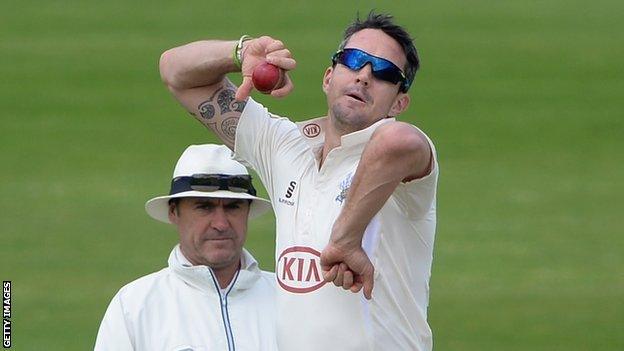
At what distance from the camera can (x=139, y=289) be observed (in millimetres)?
6367

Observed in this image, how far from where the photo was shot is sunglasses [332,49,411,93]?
5164 mm

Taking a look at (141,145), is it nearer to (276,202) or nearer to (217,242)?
(217,242)

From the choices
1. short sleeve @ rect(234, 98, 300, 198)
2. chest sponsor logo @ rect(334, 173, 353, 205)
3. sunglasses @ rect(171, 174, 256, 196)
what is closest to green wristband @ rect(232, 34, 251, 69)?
short sleeve @ rect(234, 98, 300, 198)

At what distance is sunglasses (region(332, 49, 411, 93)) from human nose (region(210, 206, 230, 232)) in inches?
54.6

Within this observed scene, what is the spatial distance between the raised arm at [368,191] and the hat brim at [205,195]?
1773 mm

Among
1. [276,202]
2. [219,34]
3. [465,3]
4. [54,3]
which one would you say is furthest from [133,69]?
[276,202]

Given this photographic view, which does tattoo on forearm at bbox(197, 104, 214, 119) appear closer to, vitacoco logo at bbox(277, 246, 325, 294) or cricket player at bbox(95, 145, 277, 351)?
cricket player at bbox(95, 145, 277, 351)

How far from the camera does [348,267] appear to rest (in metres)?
4.66

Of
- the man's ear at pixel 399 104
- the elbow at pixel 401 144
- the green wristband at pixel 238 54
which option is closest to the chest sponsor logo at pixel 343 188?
the man's ear at pixel 399 104

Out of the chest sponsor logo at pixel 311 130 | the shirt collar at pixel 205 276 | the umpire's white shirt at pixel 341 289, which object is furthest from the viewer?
the shirt collar at pixel 205 276

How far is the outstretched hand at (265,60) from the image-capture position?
17.0 feet

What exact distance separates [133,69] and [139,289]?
8071 mm

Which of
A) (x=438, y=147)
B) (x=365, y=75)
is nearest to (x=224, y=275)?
(x=365, y=75)

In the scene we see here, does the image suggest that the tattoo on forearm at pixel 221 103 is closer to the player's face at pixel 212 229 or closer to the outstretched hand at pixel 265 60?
the outstretched hand at pixel 265 60
